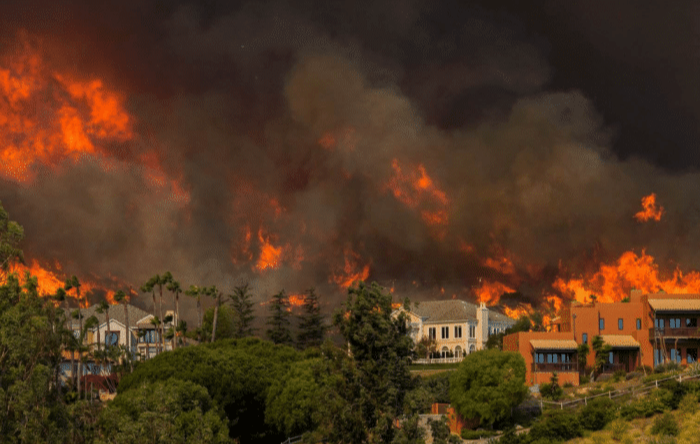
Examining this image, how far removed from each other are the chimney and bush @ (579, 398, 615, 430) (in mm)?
70317

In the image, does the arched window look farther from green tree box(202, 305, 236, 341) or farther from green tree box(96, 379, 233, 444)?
green tree box(96, 379, 233, 444)

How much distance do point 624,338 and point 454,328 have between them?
48780 millimetres

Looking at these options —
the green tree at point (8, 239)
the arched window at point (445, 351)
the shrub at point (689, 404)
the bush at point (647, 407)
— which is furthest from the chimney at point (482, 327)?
the green tree at point (8, 239)

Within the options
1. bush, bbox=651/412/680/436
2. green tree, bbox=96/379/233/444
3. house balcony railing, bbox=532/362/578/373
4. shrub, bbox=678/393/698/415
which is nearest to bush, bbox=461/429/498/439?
bush, bbox=651/412/680/436

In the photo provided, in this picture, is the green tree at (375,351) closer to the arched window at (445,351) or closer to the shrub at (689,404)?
the shrub at (689,404)

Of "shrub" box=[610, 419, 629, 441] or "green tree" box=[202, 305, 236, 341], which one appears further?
"green tree" box=[202, 305, 236, 341]

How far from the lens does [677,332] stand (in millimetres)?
78438

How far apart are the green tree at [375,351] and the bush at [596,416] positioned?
24.1 m

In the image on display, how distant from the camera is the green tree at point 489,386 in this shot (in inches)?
2473

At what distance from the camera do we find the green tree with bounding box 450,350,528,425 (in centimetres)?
6281

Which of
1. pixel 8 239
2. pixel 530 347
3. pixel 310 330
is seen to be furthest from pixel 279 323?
pixel 8 239

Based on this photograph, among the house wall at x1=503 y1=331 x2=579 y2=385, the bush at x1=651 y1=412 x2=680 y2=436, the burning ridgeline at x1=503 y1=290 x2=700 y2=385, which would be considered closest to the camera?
the bush at x1=651 y1=412 x2=680 y2=436

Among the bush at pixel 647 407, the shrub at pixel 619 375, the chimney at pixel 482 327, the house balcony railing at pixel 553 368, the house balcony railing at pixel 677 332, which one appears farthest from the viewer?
the chimney at pixel 482 327

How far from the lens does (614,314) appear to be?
82.5 metres
